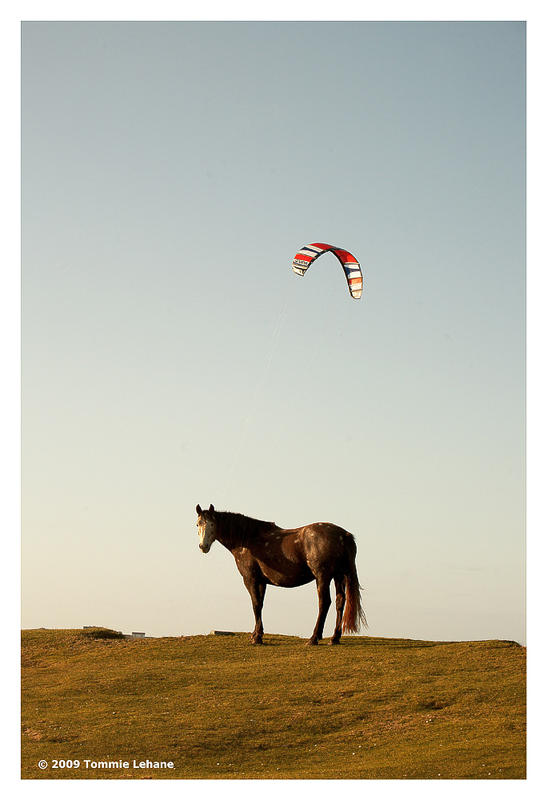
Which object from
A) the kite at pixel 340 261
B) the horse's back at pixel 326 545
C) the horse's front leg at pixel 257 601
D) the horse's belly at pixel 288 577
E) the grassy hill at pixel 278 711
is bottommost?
the grassy hill at pixel 278 711

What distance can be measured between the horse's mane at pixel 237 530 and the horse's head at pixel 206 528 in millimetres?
197

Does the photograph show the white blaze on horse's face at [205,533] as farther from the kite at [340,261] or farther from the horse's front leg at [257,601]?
the kite at [340,261]

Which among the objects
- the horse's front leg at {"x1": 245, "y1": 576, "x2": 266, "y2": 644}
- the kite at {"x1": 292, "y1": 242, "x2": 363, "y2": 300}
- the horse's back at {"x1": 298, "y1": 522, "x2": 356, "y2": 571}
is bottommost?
the horse's front leg at {"x1": 245, "y1": 576, "x2": 266, "y2": 644}

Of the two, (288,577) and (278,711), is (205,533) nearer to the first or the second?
(288,577)

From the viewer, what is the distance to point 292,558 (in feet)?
69.1

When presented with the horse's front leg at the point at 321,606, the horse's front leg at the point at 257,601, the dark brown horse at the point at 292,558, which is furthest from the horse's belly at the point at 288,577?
the horse's front leg at the point at 321,606

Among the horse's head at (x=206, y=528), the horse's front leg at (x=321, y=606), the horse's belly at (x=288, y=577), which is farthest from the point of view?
the horse's head at (x=206, y=528)

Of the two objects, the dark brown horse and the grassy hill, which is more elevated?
the dark brown horse

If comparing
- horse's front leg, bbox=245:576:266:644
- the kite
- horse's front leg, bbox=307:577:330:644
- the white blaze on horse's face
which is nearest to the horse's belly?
horse's front leg, bbox=245:576:266:644

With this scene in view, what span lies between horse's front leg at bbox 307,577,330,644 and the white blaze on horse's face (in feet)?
9.97

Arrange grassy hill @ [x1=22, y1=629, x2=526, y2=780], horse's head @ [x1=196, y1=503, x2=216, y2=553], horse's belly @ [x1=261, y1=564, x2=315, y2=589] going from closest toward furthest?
grassy hill @ [x1=22, y1=629, x2=526, y2=780] < horse's belly @ [x1=261, y1=564, x2=315, y2=589] < horse's head @ [x1=196, y1=503, x2=216, y2=553]

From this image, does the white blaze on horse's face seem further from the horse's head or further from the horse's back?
the horse's back

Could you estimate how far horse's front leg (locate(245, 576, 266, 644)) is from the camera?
70.6ft

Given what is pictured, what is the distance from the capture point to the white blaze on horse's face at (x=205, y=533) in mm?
21438
